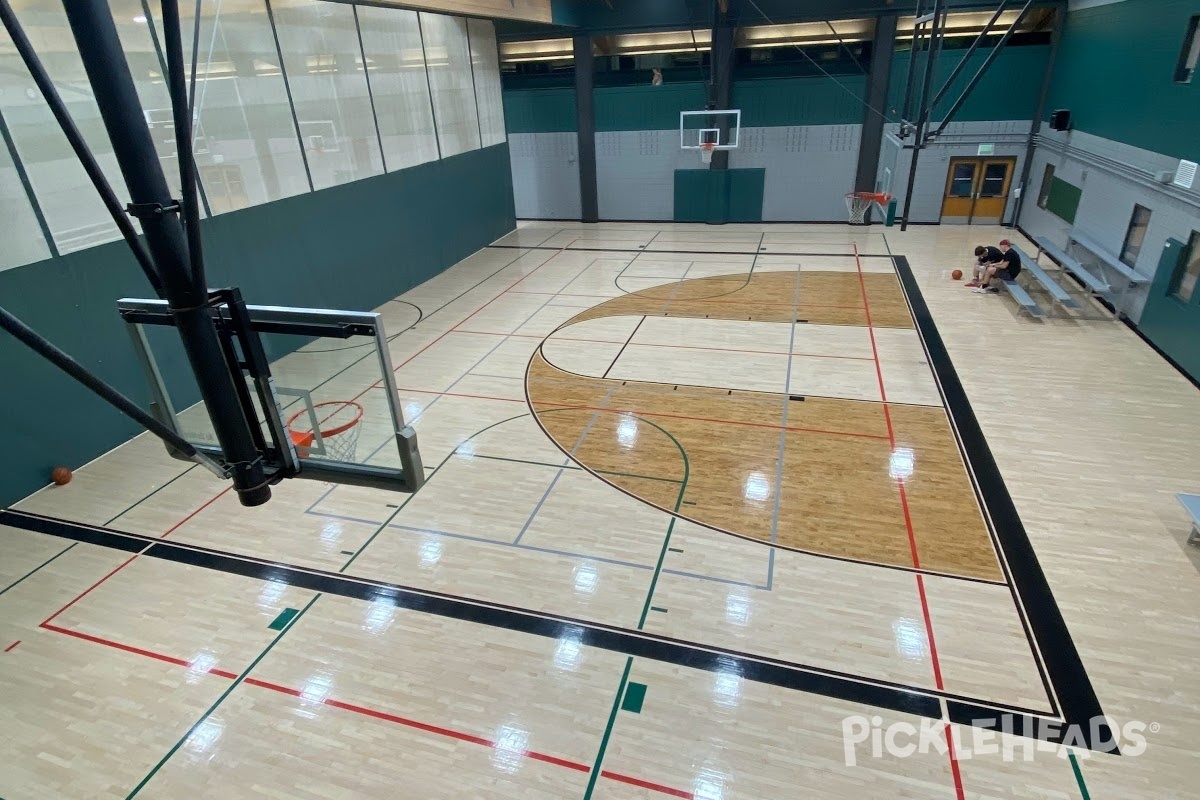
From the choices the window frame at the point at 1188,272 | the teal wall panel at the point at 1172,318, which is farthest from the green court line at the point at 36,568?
the window frame at the point at 1188,272

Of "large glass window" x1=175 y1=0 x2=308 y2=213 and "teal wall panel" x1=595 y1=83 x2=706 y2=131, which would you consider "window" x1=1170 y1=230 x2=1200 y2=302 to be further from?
"large glass window" x1=175 y1=0 x2=308 y2=213

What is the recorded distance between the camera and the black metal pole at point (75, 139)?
217 cm

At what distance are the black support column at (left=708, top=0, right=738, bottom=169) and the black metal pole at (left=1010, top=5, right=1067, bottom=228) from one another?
724cm

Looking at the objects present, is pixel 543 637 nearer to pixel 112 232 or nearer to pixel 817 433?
pixel 817 433

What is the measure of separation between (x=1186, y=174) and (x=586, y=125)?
45.1 ft

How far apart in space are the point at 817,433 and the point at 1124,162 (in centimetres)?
838

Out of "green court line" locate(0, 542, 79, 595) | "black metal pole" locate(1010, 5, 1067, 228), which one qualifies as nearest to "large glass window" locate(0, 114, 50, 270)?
"green court line" locate(0, 542, 79, 595)

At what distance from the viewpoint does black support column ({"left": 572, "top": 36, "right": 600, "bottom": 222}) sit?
17734mm

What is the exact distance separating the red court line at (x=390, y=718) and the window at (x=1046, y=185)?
52.5 feet

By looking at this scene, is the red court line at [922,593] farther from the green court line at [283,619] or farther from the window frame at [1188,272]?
the green court line at [283,619]

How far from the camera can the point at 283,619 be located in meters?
5.24

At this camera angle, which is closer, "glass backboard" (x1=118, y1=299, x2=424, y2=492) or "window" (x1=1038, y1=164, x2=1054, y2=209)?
"glass backboard" (x1=118, y1=299, x2=424, y2=492)

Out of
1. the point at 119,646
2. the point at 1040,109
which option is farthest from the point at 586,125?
the point at 119,646

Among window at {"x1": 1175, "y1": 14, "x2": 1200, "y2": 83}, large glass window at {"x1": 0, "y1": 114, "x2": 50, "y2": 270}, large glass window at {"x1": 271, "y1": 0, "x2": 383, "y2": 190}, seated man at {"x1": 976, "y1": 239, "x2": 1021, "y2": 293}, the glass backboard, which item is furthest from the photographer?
seated man at {"x1": 976, "y1": 239, "x2": 1021, "y2": 293}
